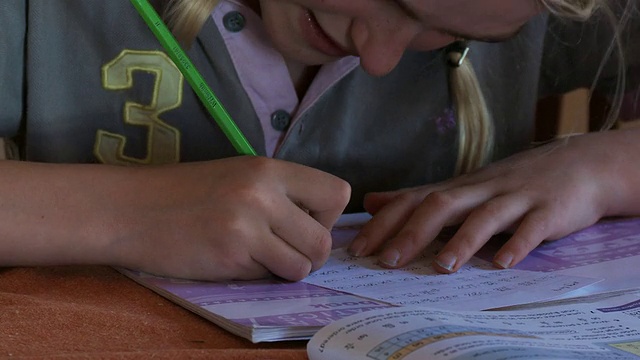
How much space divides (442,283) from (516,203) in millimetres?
138

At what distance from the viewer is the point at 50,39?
852mm

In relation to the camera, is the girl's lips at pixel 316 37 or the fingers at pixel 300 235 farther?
the girl's lips at pixel 316 37

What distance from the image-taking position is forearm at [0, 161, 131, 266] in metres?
0.63

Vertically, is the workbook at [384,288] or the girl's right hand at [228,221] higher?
the girl's right hand at [228,221]

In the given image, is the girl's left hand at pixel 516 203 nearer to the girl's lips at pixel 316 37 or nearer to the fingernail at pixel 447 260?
the fingernail at pixel 447 260

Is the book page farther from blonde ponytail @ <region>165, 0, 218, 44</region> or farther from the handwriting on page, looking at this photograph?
blonde ponytail @ <region>165, 0, 218, 44</region>

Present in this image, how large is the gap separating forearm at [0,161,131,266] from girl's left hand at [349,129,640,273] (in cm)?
19

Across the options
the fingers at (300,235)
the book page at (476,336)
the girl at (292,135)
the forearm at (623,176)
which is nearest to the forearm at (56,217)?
the girl at (292,135)

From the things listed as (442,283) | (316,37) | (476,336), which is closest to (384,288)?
(442,283)

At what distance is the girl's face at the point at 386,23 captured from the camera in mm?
706

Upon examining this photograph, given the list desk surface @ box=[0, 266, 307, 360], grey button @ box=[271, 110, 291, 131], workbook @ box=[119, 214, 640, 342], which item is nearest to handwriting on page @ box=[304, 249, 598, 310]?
workbook @ box=[119, 214, 640, 342]

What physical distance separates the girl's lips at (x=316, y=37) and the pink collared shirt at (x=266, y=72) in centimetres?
9

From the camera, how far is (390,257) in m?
0.68

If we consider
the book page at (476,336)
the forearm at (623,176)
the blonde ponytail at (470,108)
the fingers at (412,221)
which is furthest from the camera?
the blonde ponytail at (470,108)
